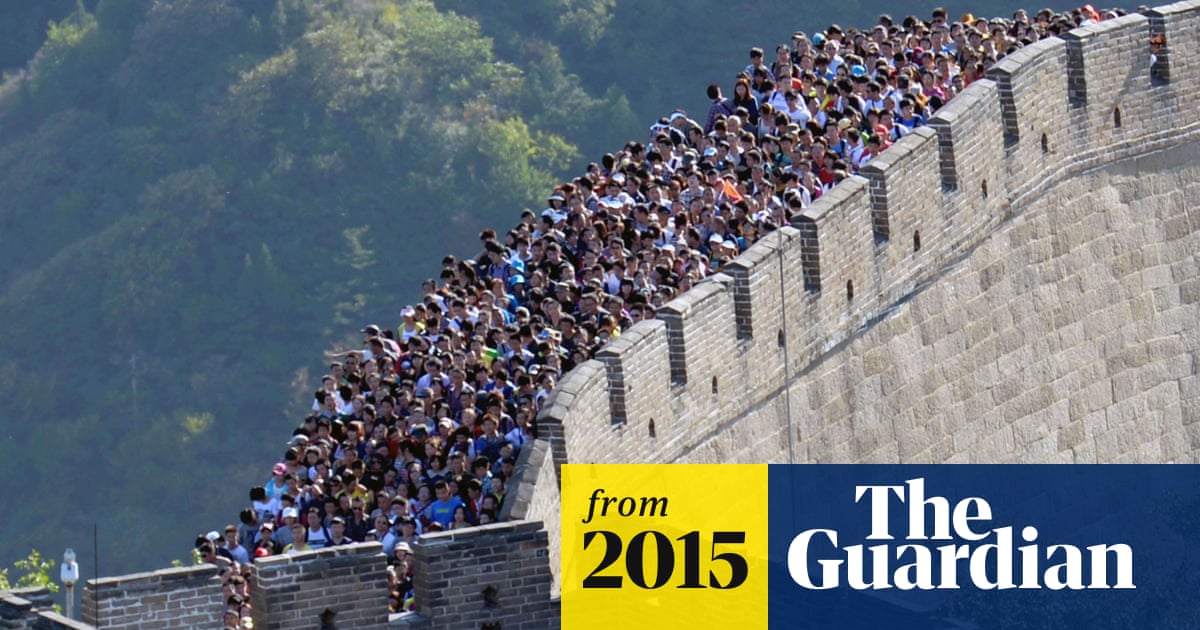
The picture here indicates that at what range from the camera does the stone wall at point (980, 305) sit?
30.1 meters

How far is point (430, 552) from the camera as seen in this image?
909 inches

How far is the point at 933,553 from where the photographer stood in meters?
31.3

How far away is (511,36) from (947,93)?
86.9 m

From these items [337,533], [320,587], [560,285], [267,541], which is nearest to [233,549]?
[267,541]

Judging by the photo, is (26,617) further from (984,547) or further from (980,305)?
(980,305)

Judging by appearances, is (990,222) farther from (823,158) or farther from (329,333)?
(329,333)

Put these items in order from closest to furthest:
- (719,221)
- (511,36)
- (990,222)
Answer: (719,221) → (990,222) → (511,36)

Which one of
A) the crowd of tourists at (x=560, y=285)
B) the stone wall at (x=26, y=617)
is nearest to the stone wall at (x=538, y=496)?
the crowd of tourists at (x=560, y=285)

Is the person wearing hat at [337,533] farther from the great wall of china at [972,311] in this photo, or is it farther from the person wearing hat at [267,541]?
the great wall of china at [972,311]

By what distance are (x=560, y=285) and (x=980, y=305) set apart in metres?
6.51

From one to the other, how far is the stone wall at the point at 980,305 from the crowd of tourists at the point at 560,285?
472 millimetres

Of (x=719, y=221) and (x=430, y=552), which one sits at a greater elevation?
(x=719, y=221)

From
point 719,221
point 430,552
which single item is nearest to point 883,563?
point 719,221

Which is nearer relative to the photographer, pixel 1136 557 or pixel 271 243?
pixel 1136 557
